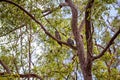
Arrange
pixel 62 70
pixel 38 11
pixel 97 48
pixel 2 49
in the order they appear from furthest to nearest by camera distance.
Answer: pixel 97 48 < pixel 2 49 < pixel 62 70 < pixel 38 11

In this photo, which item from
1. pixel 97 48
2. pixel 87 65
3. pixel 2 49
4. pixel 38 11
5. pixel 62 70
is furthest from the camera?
pixel 97 48

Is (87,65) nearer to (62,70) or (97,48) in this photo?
(62,70)

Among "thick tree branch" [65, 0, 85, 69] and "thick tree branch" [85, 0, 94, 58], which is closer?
"thick tree branch" [85, 0, 94, 58]

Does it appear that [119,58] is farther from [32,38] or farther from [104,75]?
[32,38]

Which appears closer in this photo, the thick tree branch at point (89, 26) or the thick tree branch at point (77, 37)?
the thick tree branch at point (89, 26)

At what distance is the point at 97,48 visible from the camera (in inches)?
310

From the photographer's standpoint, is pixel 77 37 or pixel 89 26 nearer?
pixel 89 26

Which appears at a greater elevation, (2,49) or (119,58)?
(2,49)

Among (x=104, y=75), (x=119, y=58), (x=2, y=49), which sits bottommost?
(x=104, y=75)

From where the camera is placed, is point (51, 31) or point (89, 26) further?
point (51, 31)

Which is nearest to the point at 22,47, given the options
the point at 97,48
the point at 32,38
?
the point at 32,38

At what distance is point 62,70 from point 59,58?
390mm

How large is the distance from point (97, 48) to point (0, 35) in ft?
7.98

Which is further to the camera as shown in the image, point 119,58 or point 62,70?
point 119,58
